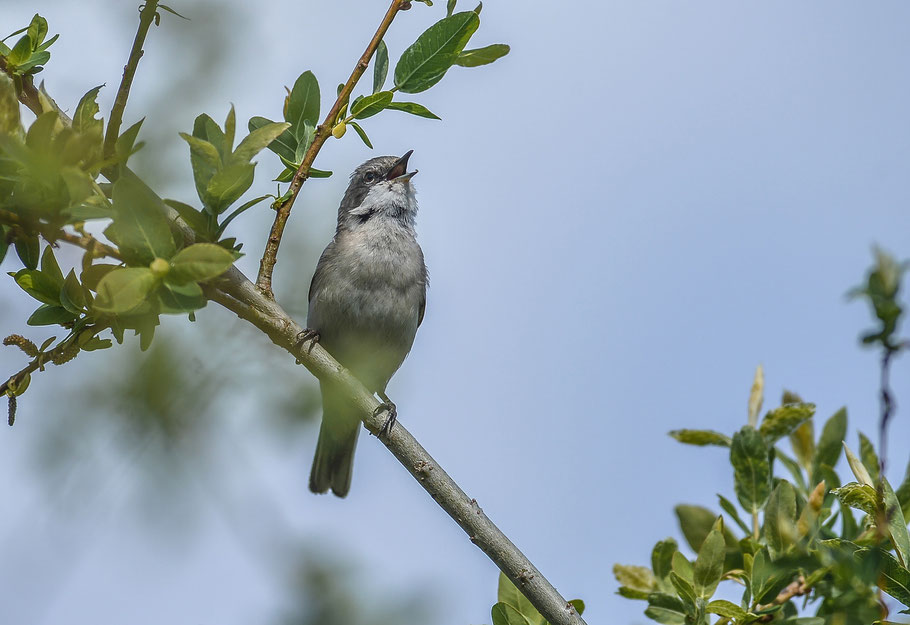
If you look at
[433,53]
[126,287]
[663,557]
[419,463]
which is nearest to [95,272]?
[126,287]

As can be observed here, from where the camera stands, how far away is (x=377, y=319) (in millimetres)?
6863

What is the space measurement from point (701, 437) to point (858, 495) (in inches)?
47.2

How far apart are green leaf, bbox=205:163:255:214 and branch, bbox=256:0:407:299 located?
445 millimetres

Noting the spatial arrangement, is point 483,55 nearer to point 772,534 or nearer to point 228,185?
point 228,185

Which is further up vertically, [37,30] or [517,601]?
[37,30]

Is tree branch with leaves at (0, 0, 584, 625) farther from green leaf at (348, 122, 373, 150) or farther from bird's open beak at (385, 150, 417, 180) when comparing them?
bird's open beak at (385, 150, 417, 180)

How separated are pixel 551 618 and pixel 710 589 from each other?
628 millimetres

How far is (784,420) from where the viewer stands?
367 centimetres

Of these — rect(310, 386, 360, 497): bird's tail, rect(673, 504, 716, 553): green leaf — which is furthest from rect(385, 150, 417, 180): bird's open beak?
rect(673, 504, 716, 553): green leaf

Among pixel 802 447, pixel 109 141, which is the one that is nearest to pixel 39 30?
pixel 109 141

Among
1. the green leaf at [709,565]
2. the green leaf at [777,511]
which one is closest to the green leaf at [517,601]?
the green leaf at [709,565]

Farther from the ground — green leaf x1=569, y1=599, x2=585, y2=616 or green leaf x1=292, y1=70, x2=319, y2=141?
green leaf x1=292, y1=70, x2=319, y2=141

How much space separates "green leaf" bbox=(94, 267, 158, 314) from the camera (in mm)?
2035

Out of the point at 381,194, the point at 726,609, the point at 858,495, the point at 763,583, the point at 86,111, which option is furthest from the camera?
the point at 381,194
